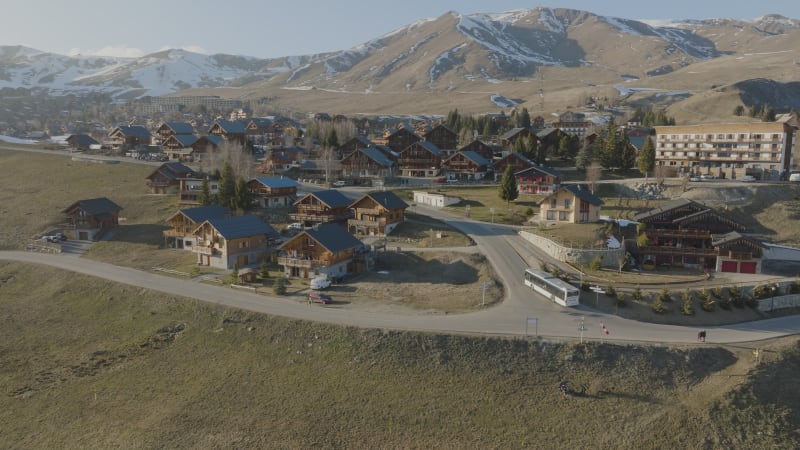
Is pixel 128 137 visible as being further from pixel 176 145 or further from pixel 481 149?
pixel 481 149

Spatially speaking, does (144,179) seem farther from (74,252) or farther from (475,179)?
(475,179)

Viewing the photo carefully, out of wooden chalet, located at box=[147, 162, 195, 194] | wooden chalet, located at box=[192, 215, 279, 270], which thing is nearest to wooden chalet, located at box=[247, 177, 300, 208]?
wooden chalet, located at box=[147, 162, 195, 194]

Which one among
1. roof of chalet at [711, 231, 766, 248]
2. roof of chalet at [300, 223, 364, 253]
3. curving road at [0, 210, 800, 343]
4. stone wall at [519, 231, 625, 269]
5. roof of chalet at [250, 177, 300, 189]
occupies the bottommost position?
curving road at [0, 210, 800, 343]

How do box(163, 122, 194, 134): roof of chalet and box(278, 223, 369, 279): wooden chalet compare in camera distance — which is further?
box(163, 122, 194, 134): roof of chalet

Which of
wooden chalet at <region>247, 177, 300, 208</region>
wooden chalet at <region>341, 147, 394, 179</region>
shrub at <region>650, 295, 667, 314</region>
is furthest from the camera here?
wooden chalet at <region>341, 147, 394, 179</region>

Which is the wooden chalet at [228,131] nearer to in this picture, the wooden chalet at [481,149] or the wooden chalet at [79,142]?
the wooden chalet at [79,142]

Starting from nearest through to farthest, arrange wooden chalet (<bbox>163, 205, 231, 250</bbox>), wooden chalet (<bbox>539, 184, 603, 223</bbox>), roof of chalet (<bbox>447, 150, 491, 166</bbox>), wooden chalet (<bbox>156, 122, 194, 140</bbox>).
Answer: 1. wooden chalet (<bbox>163, 205, 231, 250</bbox>)
2. wooden chalet (<bbox>539, 184, 603, 223</bbox>)
3. roof of chalet (<bbox>447, 150, 491, 166</bbox>)
4. wooden chalet (<bbox>156, 122, 194, 140</bbox>)

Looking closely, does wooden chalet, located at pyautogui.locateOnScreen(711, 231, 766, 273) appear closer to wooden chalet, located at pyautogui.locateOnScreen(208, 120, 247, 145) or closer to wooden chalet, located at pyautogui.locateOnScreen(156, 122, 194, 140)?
wooden chalet, located at pyautogui.locateOnScreen(208, 120, 247, 145)

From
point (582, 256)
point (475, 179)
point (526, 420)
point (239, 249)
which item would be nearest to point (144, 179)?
point (239, 249)
